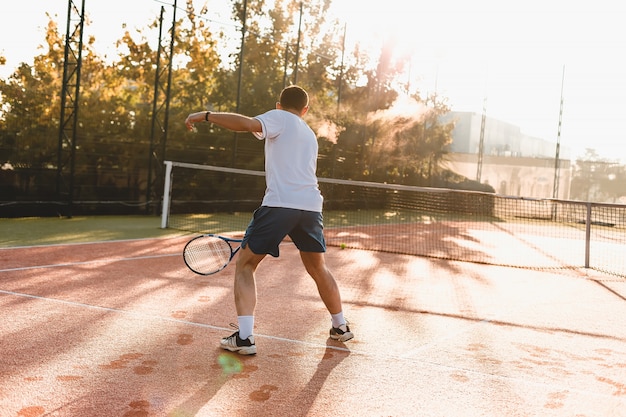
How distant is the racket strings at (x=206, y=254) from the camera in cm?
627

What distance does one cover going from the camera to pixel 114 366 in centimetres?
425

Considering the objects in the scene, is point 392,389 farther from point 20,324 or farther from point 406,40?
point 406,40

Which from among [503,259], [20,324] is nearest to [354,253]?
[503,259]

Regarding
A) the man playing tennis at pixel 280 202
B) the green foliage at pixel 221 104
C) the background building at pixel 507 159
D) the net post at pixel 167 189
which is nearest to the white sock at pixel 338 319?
the man playing tennis at pixel 280 202

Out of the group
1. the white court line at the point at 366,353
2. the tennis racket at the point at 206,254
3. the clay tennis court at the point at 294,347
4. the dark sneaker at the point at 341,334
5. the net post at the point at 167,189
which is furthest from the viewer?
the net post at the point at 167,189

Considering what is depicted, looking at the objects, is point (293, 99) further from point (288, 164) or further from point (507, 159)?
point (507, 159)

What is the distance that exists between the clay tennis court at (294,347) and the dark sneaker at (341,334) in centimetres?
6

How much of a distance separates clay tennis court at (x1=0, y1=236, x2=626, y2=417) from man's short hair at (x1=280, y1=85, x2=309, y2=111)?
1618 millimetres

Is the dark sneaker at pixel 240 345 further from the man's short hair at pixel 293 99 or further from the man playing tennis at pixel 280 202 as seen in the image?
the man's short hair at pixel 293 99

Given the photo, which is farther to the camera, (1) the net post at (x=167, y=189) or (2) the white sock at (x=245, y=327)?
(1) the net post at (x=167, y=189)

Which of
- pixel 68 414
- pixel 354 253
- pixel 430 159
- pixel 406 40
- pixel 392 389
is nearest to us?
pixel 68 414

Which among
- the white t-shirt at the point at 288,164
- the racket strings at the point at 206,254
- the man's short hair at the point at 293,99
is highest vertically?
the man's short hair at the point at 293,99

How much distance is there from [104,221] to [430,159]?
1745 centimetres

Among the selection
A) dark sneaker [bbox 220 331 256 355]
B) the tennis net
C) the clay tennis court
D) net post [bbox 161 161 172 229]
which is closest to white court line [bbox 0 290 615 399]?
the clay tennis court
